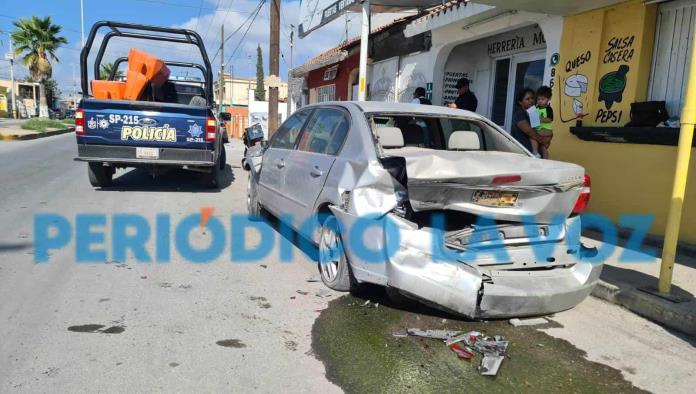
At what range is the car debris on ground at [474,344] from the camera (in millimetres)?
3076

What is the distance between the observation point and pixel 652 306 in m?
4.01

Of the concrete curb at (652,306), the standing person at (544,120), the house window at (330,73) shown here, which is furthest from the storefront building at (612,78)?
the house window at (330,73)

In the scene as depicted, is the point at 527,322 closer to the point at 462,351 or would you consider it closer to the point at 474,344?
the point at 474,344

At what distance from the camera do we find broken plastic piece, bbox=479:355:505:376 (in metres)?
2.99

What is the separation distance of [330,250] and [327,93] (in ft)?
52.1

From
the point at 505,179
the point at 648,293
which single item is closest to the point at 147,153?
the point at 505,179

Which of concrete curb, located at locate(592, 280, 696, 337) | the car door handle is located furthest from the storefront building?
the car door handle

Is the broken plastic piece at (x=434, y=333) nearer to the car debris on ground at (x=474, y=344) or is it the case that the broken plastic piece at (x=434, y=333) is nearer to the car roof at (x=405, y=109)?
the car debris on ground at (x=474, y=344)

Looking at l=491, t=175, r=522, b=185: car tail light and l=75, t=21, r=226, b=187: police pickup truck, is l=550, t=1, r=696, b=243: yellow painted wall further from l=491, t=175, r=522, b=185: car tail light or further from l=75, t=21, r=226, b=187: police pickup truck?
l=75, t=21, r=226, b=187: police pickup truck

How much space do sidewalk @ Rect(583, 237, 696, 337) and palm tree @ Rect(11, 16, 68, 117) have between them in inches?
1844

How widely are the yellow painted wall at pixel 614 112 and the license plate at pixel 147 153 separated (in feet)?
19.9

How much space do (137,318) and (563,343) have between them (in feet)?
9.68

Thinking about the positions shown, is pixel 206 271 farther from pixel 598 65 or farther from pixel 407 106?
pixel 598 65

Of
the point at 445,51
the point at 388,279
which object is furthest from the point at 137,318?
the point at 445,51
